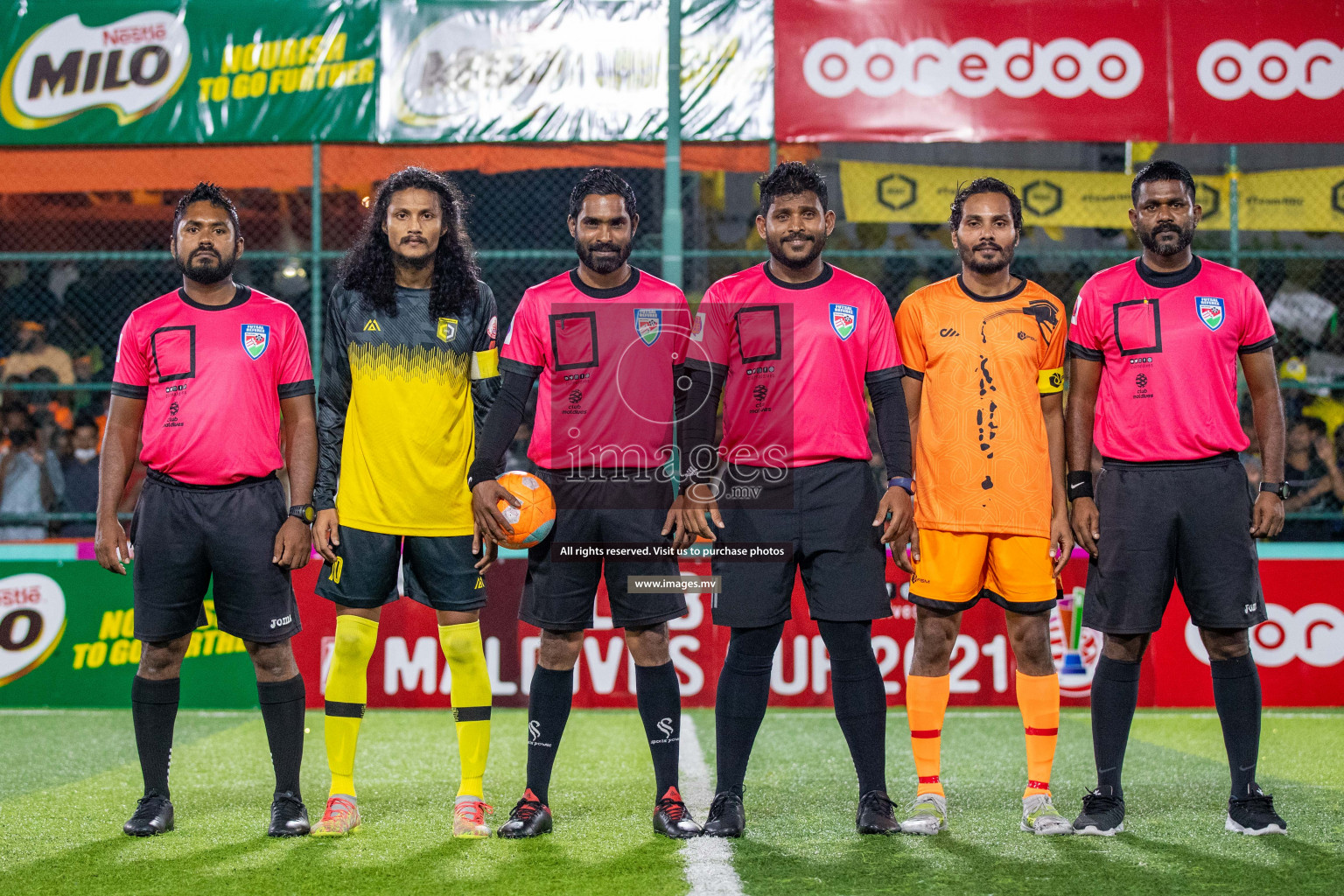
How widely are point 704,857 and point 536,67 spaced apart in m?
6.85

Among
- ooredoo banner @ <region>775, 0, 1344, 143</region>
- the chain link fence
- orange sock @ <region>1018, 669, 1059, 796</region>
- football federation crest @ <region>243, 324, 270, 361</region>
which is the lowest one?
orange sock @ <region>1018, 669, 1059, 796</region>

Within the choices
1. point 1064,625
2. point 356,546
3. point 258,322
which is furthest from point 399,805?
point 1064,625

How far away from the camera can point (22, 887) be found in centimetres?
391

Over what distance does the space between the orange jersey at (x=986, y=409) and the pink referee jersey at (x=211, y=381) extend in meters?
2.41

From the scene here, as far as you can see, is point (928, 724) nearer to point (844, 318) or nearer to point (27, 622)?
point (844, 318)

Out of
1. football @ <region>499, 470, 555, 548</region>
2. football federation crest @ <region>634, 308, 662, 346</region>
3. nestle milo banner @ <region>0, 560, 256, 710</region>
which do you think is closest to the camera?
football @ <region>499, 470, 555, 548</region>

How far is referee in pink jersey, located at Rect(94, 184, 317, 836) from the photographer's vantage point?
15.4 feet

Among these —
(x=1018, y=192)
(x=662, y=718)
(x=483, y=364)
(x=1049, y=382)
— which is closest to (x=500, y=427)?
(x=483, y=364)

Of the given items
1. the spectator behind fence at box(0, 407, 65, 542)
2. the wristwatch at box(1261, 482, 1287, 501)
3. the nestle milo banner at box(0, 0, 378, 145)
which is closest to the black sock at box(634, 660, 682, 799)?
the wristwatch at box(1261, 482, 1287, 501)

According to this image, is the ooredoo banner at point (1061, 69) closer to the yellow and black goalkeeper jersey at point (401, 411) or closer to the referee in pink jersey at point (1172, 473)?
the referee in pink jersey at point (1172, 473)

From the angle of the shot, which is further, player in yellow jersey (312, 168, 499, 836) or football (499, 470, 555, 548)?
player in yellow jersey (312, 168, 499, 836)

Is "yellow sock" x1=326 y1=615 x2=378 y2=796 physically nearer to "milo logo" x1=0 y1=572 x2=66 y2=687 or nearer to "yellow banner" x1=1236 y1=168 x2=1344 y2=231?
"milo logo" x1=0 y1=572 x2=66 y2=687

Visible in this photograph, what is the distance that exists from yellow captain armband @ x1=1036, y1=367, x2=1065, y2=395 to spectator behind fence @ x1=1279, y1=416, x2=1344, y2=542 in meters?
6.18

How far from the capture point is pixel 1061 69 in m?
9.38
